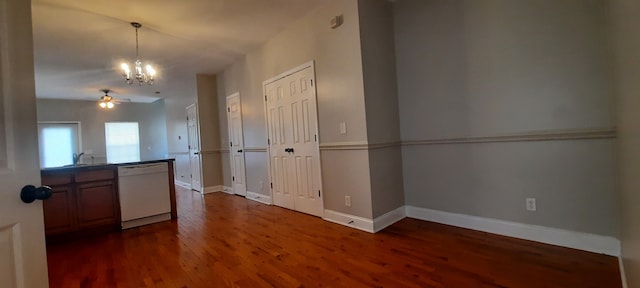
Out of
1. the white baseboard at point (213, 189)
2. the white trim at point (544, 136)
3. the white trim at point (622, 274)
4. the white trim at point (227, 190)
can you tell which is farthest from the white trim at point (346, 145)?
the white baseboard at point (213, 189)

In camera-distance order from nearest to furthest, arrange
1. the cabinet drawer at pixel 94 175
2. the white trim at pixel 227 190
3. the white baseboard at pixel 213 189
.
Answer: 1. the cabinet drawer at pixel 94 175
2. the white trim at pixel 227 190
3. the white baseboard at pixel 213 189

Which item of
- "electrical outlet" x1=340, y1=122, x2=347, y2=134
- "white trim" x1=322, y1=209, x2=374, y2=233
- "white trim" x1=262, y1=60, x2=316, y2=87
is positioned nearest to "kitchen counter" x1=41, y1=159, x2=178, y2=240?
"white trim" x1=262, y1=60, x2=316, y2=87

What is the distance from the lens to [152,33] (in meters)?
3.65

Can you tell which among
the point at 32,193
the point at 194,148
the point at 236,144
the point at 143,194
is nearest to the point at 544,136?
the point at 32,193

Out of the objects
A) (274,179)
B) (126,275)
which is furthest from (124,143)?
(126,275)

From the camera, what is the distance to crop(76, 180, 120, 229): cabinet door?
3.25m

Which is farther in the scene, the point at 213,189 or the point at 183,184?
the point at 183,184

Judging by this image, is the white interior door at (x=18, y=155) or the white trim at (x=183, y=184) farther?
the white trim at (x=183, y=184)

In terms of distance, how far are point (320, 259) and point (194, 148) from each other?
5.35 meters

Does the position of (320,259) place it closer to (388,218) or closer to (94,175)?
(388,218)

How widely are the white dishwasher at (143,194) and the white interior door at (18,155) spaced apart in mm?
2970

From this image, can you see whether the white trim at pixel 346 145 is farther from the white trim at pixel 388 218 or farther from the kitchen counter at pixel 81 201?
the kitchen counter at pixel 81 201

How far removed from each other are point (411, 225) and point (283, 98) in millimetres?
2437

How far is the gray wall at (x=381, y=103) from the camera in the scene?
295cm
